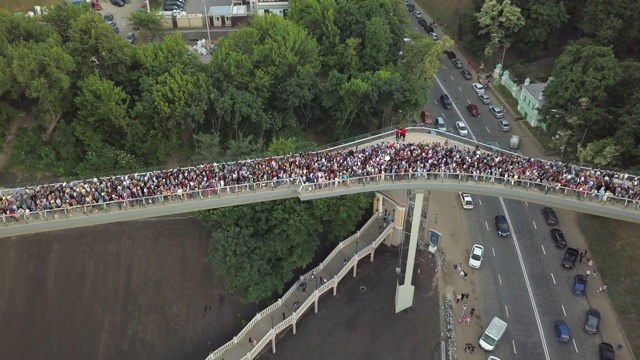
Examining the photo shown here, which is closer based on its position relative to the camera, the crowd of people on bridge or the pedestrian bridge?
the pedestrian bridge

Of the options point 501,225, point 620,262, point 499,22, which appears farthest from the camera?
point 499,22

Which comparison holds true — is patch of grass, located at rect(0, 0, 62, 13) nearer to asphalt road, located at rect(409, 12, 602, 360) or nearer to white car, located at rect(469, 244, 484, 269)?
white car, located at rect(469, 244, 484, 269)

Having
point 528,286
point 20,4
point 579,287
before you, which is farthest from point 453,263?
point 20,4

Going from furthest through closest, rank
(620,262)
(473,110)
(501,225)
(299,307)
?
(473,110)
(501,225)
(620,262)
(299,307)

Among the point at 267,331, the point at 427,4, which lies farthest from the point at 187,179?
the point at 427,4

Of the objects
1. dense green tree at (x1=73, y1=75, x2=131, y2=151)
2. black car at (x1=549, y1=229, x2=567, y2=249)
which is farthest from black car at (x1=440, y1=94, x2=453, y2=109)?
dense green tree at (x1=73, y1=75, x2=131, y2=151)

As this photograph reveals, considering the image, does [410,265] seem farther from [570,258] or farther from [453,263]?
[570,258]

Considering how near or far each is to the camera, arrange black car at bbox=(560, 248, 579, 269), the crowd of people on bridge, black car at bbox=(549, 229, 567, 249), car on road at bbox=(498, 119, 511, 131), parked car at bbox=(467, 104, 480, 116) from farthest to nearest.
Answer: parked car at bbox=(467, 104, 480, 116), car on road at bbox=(498, 119, 511, 131), black car at bbox=(549, 229, 567, 249), black car at bbox=(560, 248, 579, 269), the crowd of people on bridge

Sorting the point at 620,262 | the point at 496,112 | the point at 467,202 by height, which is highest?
the point at 496,112
